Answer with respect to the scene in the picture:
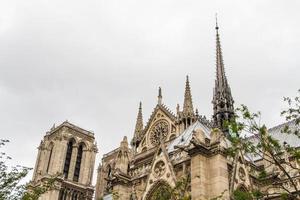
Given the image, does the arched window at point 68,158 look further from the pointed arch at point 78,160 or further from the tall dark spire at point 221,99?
the tall dark spire at point 221,99

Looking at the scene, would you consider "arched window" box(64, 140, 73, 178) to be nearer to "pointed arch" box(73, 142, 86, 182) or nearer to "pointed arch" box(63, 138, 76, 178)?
"pointed arch" box(63, 138, 76, 178)

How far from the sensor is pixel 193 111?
1660 inches

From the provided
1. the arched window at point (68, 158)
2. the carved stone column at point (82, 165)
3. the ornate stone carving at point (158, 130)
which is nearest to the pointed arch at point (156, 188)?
the ornate stone carving at point (158, 130)

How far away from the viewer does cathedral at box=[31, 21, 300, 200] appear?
17547mm

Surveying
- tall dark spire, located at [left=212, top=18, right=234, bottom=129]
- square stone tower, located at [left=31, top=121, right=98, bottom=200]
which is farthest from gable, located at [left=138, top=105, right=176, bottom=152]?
square stone tower, located at [left=31, top=121, right=98, bottom=200]

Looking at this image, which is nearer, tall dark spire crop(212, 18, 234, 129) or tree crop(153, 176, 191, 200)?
tree crop(153, 176, 191, 200)

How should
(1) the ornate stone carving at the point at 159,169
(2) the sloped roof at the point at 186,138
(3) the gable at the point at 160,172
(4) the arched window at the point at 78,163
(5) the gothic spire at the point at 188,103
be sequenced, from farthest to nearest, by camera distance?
(4) the arched window at the point at 78,163, (5) the gothic spire at the point at 188,103, (2) the sloped roof at the point at 186,138, (1) the ornate stone carving at the point at 159,169, (3) the gable at the point at 160,172

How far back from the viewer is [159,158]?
66.2ft

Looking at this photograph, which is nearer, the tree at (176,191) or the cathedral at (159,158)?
the tree at (176,191)

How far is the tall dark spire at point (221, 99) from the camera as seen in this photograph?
39219 mm

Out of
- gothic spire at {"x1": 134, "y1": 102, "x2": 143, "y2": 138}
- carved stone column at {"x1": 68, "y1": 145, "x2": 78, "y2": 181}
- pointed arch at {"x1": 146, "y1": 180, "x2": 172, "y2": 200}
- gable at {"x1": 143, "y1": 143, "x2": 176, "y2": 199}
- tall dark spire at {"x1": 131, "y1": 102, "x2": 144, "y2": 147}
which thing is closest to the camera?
pointed arch at {"x1": 146, "y1": 180, "x2": 172, "y2": 200}

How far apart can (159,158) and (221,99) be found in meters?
23.1

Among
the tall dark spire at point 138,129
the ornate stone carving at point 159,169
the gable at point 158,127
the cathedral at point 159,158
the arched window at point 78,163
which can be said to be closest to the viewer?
the cathedral at point 159,158

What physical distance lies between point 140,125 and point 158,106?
10.4 feet
